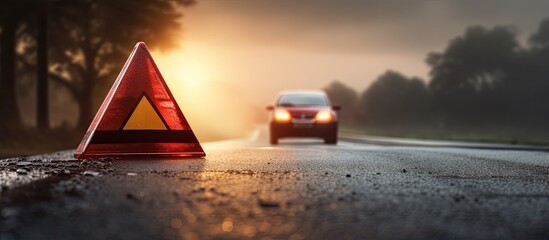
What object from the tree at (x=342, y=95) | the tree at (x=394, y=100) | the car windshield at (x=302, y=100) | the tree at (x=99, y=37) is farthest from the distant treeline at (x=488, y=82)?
the tree at (x=342, y=95)

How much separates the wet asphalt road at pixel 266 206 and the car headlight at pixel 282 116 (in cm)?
1462

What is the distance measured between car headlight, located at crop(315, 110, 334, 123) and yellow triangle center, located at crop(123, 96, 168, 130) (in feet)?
39.9

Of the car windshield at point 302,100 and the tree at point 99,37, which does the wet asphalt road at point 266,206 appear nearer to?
the car windshield at point 302,100

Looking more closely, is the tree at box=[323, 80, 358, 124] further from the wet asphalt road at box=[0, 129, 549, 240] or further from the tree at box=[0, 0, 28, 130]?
the wet asphalt road at box=[0, 129, 549, 240]

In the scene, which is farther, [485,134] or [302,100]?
[485,134]

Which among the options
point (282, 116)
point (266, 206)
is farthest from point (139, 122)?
point (282, 116)

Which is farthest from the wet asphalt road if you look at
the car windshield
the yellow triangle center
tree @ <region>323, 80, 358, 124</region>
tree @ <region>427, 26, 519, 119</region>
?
tree @ <region>323, 80, 358, 124</region>

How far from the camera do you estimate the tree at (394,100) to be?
99.6 metres

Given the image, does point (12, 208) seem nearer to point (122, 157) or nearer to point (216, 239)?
point (216, 239)

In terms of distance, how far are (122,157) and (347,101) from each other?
15551 centimetres

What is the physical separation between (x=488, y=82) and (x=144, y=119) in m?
80.6

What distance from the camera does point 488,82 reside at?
8562 cm

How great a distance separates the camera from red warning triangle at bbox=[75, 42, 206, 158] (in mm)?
10469

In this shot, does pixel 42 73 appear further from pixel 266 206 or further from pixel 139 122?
pixel 266 206
